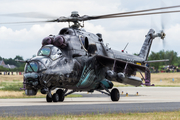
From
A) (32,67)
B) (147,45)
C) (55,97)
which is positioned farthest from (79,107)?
(147,45)

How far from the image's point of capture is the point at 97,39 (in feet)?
95.1

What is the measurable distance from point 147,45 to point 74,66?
1445 cm

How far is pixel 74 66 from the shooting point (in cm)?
2548

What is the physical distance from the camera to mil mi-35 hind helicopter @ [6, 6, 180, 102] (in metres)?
23.2

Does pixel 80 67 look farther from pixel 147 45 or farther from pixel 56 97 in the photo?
pixel 147 45

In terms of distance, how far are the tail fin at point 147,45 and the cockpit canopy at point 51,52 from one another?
14.5 metres

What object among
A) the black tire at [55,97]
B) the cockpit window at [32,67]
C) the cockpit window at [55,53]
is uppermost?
the cockpit window at [55,53]

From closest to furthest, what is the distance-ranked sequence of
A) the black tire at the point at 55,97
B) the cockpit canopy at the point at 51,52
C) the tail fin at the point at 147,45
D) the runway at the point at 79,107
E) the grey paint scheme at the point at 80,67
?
the runway at the point at 79,107, the grey paint scheme at the point at 80,67, the cockpit canopy at the point at 51,52, the black tire at the point at 55,97, the tail fin at the point at 147,45

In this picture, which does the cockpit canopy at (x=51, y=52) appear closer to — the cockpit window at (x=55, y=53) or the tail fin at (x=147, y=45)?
the cockpit window at (x=55, y=53)

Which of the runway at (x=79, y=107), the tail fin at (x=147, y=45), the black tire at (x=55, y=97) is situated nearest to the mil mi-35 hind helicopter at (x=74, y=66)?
the black tire at (x=55, y=97)

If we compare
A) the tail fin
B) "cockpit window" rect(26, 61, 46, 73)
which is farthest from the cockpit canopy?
the tail fin

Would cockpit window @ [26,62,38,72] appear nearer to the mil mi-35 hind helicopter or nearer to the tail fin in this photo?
the mil mi-35 hind helicopter

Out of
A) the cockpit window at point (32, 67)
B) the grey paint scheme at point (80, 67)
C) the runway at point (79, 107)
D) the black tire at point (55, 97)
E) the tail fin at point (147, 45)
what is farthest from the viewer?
the tail fin at point (147, 45)

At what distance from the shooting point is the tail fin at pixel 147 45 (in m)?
36.9
